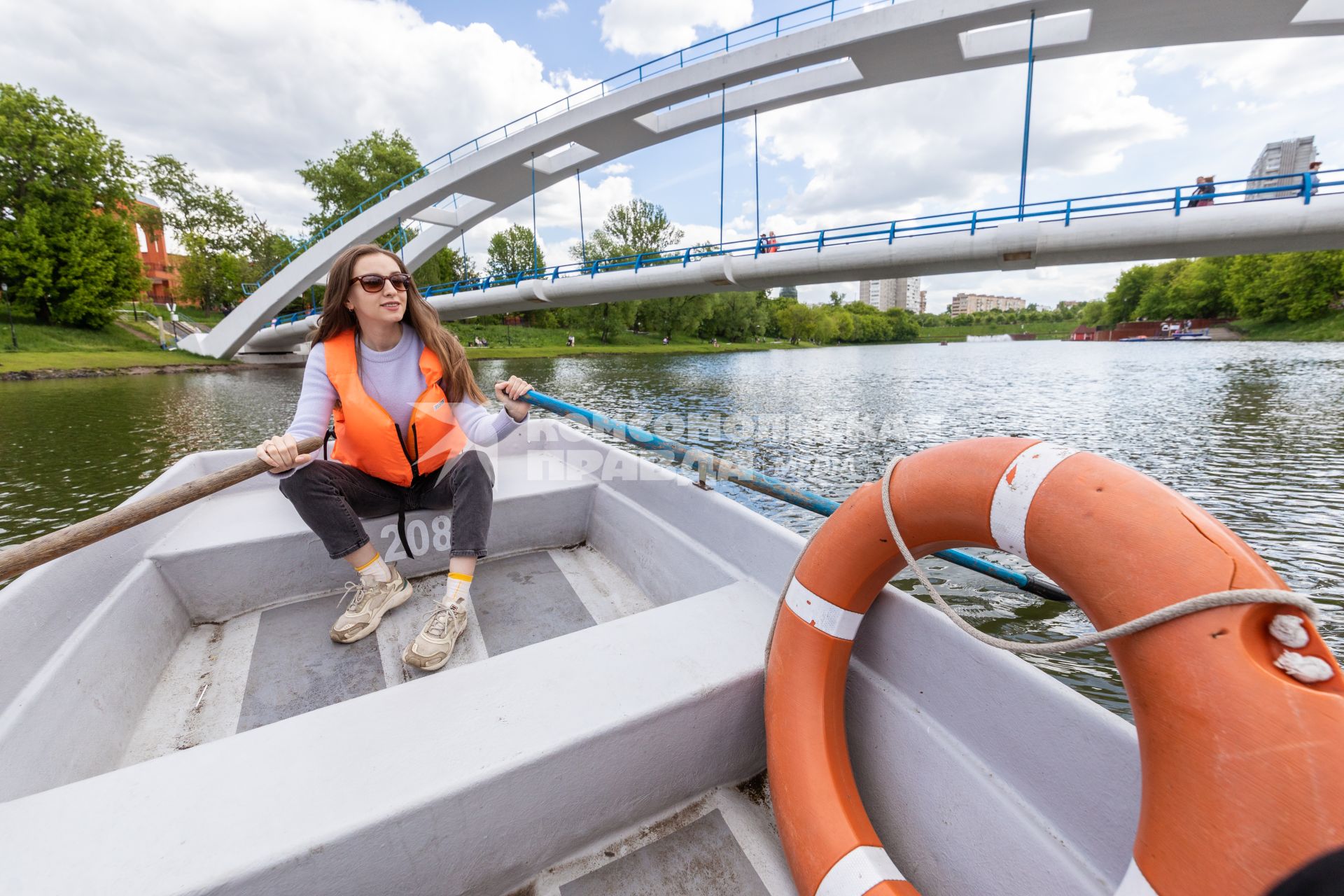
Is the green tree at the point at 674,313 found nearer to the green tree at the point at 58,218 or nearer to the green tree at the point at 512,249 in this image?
the green tree at the point at 512,249

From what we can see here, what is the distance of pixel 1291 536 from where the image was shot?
4.21 meters

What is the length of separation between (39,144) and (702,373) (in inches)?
1127

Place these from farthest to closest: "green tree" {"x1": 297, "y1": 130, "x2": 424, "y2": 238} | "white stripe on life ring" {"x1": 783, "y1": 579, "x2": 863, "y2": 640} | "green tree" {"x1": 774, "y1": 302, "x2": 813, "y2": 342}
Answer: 1. "green tree" {"x1": 774, "y1": 302, "x2": 813, "y2": 342}
2. "green tree" {"x1": 297, "y1": 130, "x2": 424, "y2": 238}
3. "white stripe on life ring" {"x1": 783, "y1": 579, "x2": 863, "y2": 640}

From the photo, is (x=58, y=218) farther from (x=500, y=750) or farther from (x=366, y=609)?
(x=500, y=750)

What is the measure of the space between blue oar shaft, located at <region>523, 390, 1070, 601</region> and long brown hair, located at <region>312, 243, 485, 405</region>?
0.27 meters

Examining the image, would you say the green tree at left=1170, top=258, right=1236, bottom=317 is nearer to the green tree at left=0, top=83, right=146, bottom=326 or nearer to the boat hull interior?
the boat hull interior

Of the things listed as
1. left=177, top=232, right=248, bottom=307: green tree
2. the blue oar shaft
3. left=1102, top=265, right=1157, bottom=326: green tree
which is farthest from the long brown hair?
left=1102, top=265, right=1157, bottom=326: green tree

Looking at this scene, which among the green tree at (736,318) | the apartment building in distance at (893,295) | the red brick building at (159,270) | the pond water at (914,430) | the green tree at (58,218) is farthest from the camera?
the apartment building in distance at (893,295)

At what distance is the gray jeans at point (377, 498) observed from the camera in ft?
5.71

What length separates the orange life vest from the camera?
181 centimetres

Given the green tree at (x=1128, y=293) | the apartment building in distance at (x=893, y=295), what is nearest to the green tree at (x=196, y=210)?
the green tree at (x=1128, y=293)

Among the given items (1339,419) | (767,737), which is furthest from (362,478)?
(1339,419)

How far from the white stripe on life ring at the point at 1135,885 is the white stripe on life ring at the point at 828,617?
1.75 feet

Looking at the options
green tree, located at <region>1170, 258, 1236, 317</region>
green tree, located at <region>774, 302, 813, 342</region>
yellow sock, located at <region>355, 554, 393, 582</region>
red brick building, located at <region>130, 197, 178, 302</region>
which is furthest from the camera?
green tree, located at <region>774, 302, 813, 342</region>
